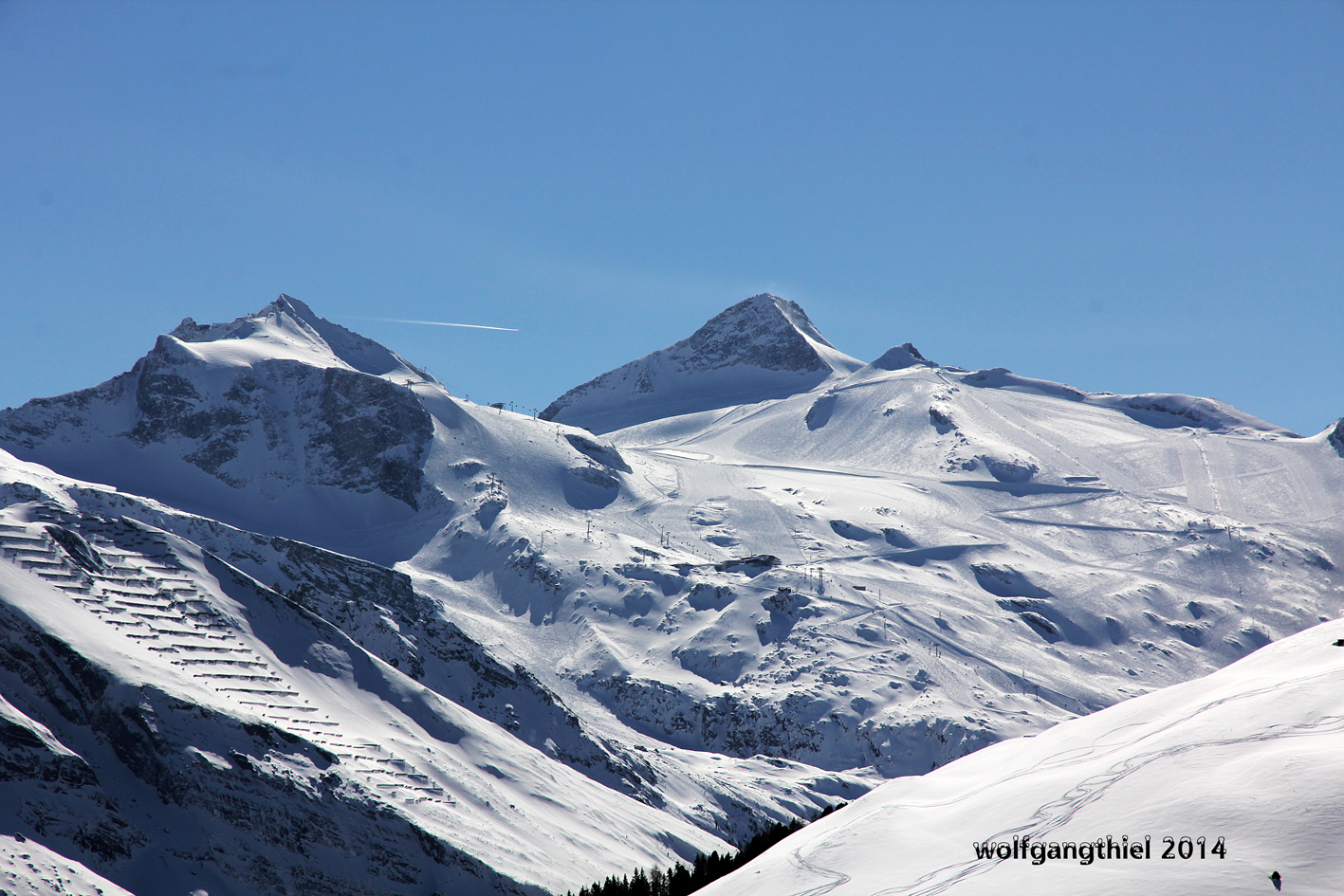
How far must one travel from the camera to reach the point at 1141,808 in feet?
123

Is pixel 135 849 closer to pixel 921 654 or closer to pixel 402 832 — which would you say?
pixel 402 832

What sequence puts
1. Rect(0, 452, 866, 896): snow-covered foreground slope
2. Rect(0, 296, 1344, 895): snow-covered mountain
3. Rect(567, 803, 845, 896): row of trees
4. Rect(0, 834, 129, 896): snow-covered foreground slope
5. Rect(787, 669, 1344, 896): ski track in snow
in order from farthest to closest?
Rect(0, 296, 1344, 895): snow-covered mountain, Rect(567, 803, 845, 896): row of trees, Rect(0, 452, 866, 896): snow-covered foreground slope, Rect(0, 834, 129, 896): snow-covered foreground slope, Rect(787, 669, 1344, 896): ski track in snow

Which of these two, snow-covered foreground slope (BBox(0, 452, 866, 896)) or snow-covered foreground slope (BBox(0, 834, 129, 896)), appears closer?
snow-covered foreground slope (BBox(0, 834, 129, 896))

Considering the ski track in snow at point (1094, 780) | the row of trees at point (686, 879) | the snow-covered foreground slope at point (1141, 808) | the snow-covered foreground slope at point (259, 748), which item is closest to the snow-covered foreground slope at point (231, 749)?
the snow-covered foreground slope at point (259, 748)

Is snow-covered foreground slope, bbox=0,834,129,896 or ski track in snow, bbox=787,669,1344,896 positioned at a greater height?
ski track in snow, bbox=787,669,1344,896

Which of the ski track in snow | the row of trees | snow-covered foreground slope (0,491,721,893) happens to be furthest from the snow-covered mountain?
the ski track in snow

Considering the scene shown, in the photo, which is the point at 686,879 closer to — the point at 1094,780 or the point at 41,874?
the point at 41,874

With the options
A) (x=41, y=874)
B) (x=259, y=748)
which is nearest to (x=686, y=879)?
(x=259, y=748)

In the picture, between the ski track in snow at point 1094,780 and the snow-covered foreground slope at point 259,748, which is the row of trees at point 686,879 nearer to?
the snow-covered foreground slope at point 259,748

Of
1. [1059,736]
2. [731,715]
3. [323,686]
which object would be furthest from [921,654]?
[1059,736]

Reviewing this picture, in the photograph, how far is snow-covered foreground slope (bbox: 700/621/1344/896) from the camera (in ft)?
106

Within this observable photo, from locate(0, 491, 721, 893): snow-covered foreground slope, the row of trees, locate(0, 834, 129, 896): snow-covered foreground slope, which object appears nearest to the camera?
locate(0, 834, 129, 896): snow-covered foreground slope

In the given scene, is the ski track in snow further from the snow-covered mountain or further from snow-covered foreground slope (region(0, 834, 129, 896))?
the snow-covered mountain

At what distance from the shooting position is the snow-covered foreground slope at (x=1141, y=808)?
32.4 metres
